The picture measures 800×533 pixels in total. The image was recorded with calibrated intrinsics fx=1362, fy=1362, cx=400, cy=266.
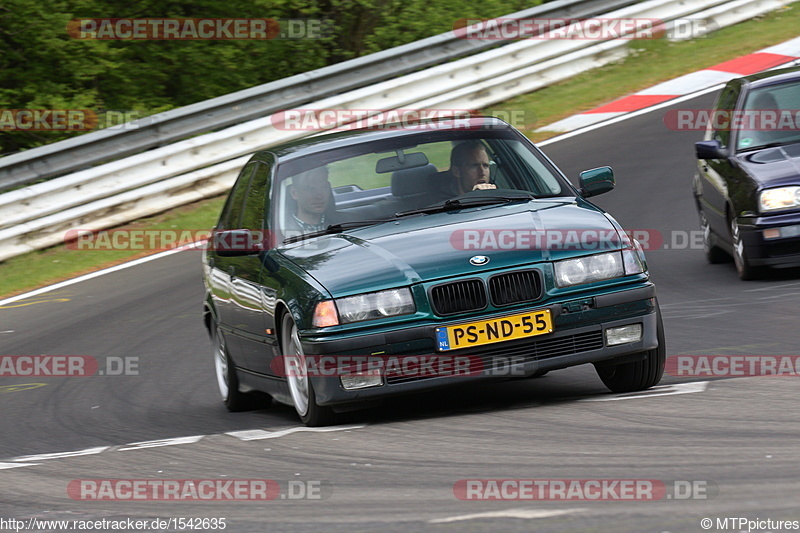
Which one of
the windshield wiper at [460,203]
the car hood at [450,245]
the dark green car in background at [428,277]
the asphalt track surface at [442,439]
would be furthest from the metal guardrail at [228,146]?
the car hood at [450,245]

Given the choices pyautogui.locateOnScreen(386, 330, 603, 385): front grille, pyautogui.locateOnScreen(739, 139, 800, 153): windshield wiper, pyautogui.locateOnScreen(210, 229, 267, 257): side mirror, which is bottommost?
pyautogui.locateOnScreen(739, 139, 800, 153): windshield wiper

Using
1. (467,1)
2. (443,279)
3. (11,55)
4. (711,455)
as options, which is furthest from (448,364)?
(467,1)

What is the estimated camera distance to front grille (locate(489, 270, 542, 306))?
645cm

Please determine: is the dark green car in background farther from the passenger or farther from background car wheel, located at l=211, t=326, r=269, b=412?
background car wheel, located at l=211, t=326, r=269, b=412

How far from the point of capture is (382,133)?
7.95 m

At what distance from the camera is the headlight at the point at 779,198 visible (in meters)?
9.90

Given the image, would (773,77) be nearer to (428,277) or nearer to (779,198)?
(779,198)

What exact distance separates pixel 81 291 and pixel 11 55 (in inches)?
320

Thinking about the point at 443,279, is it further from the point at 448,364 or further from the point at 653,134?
the point at 653,134

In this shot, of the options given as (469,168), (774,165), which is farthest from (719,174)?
(469,168)

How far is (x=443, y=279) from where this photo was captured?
6426 millimetres

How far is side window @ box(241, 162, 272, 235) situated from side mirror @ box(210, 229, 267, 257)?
115mm

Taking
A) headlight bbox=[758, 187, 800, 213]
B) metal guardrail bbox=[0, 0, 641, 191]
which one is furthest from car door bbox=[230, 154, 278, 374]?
metal guardrail bbox=[0, 0, 641, 191]

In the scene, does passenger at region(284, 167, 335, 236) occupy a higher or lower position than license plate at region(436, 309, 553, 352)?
higher
